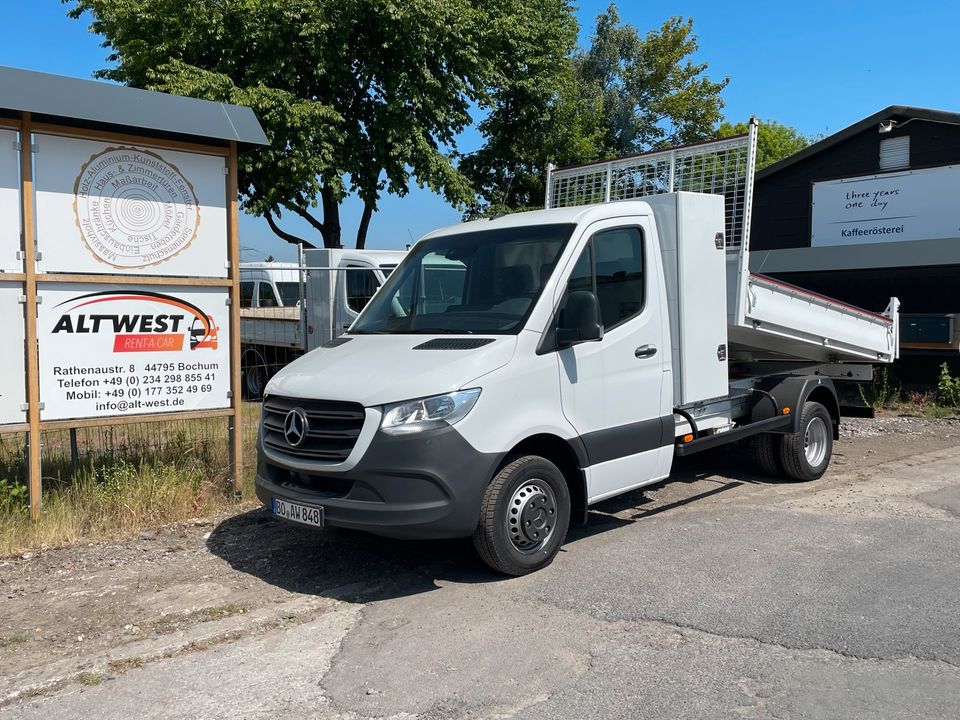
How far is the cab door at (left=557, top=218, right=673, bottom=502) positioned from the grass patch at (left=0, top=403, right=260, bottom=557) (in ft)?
10.6

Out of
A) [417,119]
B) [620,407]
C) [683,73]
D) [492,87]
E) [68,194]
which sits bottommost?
[620,407]

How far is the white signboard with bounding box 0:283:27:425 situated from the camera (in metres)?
6.53

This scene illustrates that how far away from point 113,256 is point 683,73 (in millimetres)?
33856

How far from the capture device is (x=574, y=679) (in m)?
4.14

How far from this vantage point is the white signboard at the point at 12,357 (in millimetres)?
6531

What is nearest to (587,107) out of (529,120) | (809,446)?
(529,120)

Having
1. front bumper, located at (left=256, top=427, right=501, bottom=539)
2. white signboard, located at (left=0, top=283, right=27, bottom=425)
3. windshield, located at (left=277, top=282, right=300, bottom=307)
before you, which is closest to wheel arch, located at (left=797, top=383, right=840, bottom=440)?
front bumper, located at (left=256, top=427, right=501, bottom=539)

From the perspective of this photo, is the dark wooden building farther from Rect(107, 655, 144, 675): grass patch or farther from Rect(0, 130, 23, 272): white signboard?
Rect(107, 655, 144, 675): grass patch

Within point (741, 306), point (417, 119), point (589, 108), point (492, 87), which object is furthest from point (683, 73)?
point (741, 306)

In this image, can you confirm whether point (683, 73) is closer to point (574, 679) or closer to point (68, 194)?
point (68, 194)

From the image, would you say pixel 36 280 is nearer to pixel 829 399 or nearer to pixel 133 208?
pixel 133 208

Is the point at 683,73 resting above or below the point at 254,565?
above

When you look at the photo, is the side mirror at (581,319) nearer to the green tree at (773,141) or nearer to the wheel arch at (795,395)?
the wheel arch at (795,395)

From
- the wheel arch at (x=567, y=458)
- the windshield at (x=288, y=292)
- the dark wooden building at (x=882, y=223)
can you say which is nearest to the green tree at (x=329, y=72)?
the windshield at (x=288, y=292)
